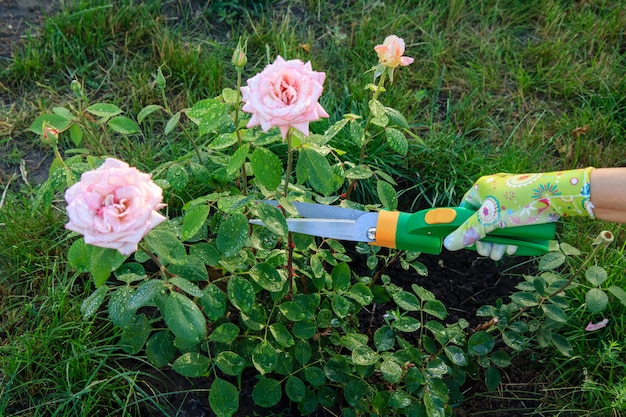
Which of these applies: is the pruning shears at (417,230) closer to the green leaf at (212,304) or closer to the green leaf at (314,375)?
the green leaf at (212,304)

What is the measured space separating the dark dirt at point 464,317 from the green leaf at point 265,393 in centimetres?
16

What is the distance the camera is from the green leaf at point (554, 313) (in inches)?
66.9

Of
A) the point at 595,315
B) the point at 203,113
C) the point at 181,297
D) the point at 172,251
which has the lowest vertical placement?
the point at 595,315

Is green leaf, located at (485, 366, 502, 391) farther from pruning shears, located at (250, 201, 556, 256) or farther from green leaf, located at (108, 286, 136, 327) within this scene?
green leaf, located at (108, 286, 136, 327)

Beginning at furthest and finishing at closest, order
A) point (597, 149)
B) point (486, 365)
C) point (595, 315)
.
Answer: point (597, 149), point (595, 315), point (486, 365)

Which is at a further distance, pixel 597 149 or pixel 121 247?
pixel 597 149

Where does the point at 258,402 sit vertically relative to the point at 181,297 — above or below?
below

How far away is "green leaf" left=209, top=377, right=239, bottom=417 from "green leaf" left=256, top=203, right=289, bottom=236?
45 centimetres

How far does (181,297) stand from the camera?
1397 millimetres

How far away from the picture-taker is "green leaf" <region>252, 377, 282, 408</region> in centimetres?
167

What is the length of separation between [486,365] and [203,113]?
3.29 ft

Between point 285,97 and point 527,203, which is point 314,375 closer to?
point 527,203

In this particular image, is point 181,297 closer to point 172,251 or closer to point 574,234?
point 172,251

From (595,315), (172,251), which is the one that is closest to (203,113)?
(172,251)
